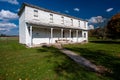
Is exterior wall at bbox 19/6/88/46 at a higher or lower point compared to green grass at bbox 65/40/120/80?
higher

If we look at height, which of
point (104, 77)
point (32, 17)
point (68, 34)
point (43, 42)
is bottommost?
point (104, 77)

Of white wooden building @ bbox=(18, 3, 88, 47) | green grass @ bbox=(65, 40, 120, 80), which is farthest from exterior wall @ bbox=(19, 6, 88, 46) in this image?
green grass @ bbox=(65, 40, 120, 80)

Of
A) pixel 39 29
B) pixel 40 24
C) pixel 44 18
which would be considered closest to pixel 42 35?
pixel 39 29

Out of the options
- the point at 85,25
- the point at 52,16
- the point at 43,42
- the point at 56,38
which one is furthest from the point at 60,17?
the point at 85,25

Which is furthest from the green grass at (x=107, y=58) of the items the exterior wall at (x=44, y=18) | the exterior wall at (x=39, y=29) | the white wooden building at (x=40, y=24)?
the exterior wall at (x=44, y=18)

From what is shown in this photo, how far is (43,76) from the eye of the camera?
5.04 meters

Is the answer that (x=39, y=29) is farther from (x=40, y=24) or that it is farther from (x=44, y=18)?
(x=44, y=18)

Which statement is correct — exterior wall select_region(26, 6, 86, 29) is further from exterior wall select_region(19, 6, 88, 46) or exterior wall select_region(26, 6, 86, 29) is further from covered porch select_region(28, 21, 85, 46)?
covered porch select_region(28, 21, 85, 46)

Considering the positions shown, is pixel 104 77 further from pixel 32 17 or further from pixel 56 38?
pixel 56 38

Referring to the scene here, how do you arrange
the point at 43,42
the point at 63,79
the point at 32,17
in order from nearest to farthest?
the point at 63,79 → the point at 32,17 → the point at 43,42

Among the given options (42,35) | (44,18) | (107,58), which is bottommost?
(107,58)

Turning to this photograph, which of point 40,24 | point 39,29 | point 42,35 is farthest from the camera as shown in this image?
point 42,35

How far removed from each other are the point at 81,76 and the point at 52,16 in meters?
16.6

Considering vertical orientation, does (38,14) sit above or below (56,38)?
above
